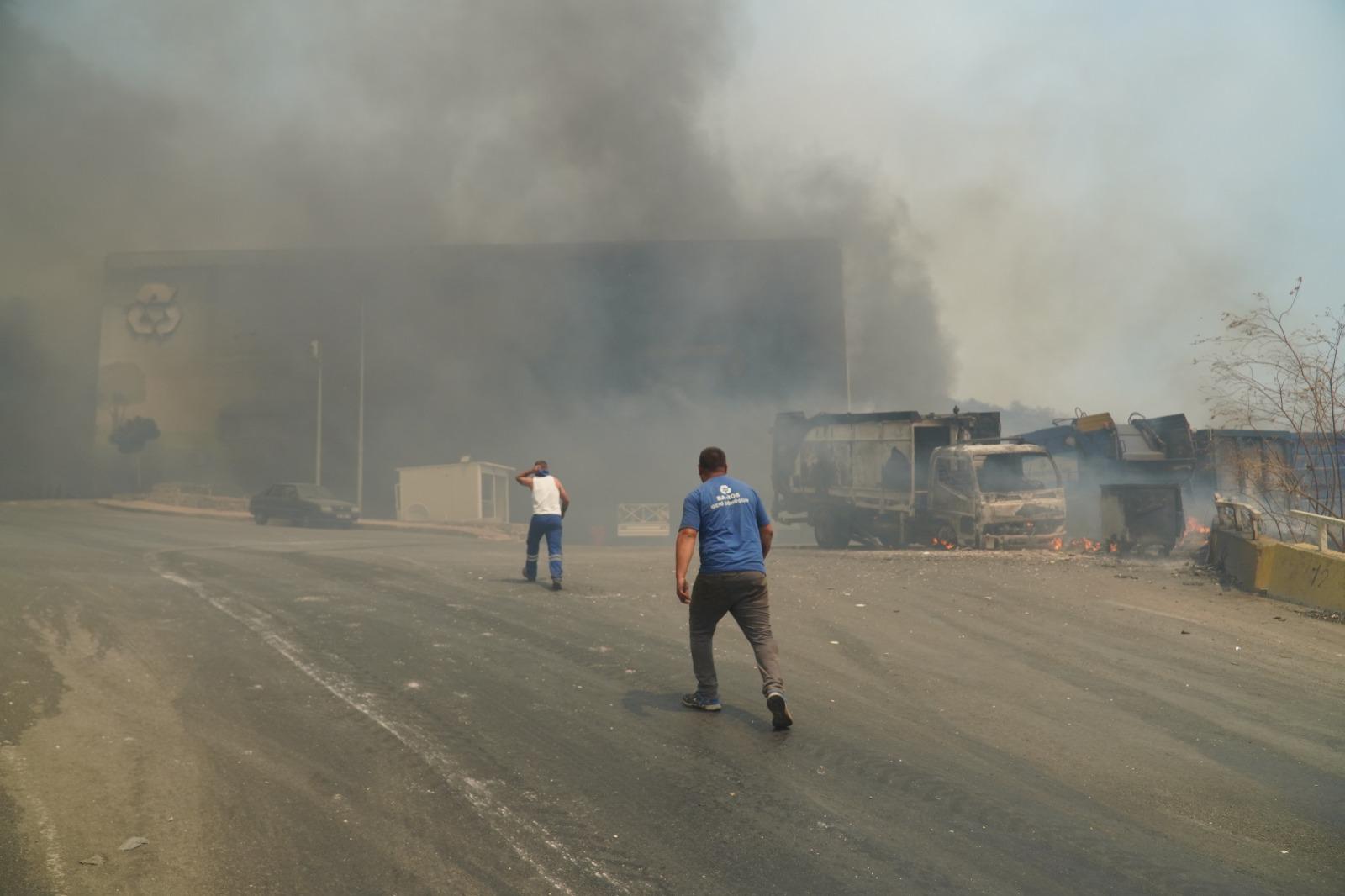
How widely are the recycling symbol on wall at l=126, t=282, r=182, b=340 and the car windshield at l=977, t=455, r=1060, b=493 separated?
32.2 m

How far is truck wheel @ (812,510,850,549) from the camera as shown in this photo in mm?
20016

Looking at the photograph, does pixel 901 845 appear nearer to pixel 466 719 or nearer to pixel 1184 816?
pixel 1184 816

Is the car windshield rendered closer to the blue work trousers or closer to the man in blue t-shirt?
the blue work trousers

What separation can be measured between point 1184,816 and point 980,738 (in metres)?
1.24

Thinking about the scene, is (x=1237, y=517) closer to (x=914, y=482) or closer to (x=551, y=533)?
(x=914, y=482)

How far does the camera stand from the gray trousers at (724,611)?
5.75m

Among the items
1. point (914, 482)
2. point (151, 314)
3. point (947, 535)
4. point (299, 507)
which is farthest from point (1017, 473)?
point (151, 314)

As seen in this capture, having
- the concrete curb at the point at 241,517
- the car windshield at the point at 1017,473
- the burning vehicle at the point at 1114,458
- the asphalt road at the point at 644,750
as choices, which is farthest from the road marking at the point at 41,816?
the concrete curb at the point at 241,517

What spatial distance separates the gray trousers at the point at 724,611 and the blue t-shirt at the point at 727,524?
0.07 meters

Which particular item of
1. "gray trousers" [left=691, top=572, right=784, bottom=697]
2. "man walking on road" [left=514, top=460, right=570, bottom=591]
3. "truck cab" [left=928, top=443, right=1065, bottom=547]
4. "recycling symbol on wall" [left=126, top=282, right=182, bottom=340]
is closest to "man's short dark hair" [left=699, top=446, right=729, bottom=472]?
"gray trousers" [left=691, top=572, right=784, bottom=697]

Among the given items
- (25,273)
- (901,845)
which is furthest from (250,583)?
(25,273)

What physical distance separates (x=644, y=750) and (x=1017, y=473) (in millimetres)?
13412

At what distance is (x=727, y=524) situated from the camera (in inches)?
230

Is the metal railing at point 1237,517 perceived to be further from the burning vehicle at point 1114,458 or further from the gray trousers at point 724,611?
the gray trousers at point 724,611
